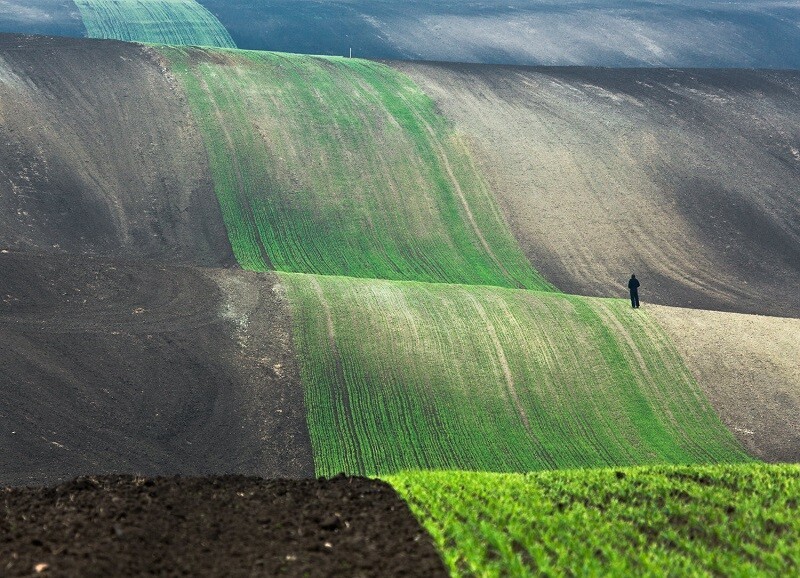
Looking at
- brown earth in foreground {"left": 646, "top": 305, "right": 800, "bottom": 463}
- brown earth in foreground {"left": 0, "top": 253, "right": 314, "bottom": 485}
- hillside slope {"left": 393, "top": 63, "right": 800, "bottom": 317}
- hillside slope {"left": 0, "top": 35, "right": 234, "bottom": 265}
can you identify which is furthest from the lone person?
hillside slope {"left": 0, "top": 35, "right": 234, "bottom": 265}

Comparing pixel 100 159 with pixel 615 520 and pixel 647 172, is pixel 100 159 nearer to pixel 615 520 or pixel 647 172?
pixel 647 172

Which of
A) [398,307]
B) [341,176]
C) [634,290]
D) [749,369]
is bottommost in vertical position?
[341,176]

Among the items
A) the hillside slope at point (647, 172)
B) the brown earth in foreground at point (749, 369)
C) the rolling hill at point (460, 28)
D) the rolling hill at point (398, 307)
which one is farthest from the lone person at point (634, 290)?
the rolling hill at point (460, 28)

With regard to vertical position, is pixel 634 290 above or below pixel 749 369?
above

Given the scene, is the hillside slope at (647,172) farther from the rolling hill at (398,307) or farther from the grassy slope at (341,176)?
the grassy slope at (341,176)

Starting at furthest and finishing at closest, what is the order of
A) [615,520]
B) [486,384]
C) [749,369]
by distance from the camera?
[749,369], [486,384], [615,520]

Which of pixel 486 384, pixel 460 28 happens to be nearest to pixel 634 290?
pixel 486 384

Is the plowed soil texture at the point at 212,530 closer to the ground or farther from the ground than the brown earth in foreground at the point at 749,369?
farther from the ground
